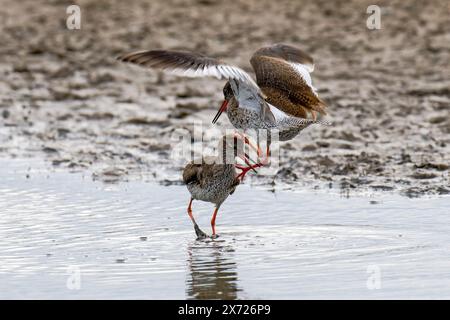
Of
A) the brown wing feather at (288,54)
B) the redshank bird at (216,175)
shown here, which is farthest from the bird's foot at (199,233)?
the brown wing feather at (288,54)

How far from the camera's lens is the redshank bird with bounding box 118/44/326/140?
770 cm

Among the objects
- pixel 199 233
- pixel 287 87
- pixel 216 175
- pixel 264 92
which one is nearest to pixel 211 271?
pixel 199 233

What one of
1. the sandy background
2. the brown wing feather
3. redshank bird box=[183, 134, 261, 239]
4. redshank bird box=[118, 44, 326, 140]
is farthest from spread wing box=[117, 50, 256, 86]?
the sandy background

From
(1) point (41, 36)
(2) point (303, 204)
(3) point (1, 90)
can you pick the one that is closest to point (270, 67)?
(2) point (303, 204)

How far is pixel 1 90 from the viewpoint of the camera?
15125mm

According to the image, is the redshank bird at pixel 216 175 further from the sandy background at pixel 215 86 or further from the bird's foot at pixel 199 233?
the sandy background at pixel 215 86

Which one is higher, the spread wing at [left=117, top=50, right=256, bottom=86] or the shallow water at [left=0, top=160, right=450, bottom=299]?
the spread wing at [left=117, top=50, right=256, bottom=86]

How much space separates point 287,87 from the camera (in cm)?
869

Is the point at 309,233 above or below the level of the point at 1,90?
below

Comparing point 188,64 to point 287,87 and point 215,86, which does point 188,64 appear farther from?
point 215,86

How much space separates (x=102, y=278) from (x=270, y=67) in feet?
9.14

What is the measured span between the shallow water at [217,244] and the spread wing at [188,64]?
1290 millimetres

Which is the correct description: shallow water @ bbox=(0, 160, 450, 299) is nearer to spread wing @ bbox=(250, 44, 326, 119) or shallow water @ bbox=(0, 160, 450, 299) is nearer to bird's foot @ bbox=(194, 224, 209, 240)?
bird's foot @ bbox=(194, 224, 209, 240)
